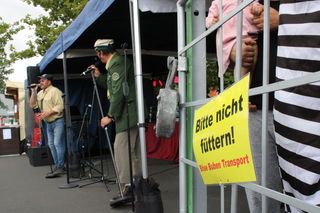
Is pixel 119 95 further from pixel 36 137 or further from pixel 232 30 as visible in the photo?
pixel 36 137

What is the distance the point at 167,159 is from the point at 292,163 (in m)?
6.17

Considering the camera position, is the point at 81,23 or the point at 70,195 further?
the point at 70,195

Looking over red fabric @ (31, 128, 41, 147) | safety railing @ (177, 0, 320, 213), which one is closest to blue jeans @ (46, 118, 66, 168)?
red fabric @ (31, 128, 41, 147)

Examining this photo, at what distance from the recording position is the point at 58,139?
19.7 feet

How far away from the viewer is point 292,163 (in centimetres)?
110

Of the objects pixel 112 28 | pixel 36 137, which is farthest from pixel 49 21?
pixel 112 28

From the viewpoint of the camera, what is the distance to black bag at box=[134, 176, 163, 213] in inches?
98.3

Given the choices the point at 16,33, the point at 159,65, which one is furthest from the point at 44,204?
the point at 16,33

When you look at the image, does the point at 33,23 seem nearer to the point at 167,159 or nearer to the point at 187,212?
the point at 167,159

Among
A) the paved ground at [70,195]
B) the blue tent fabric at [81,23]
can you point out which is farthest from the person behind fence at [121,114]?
the paved ground at [70,195]

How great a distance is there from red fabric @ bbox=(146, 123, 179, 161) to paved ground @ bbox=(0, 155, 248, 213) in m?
0.48

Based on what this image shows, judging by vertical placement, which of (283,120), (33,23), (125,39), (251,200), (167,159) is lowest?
(167,159)

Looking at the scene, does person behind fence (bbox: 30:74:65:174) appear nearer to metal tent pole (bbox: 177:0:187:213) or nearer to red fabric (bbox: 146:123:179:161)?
red fabric (bbox: 146:123:179:161)

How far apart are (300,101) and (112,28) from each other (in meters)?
3.96
